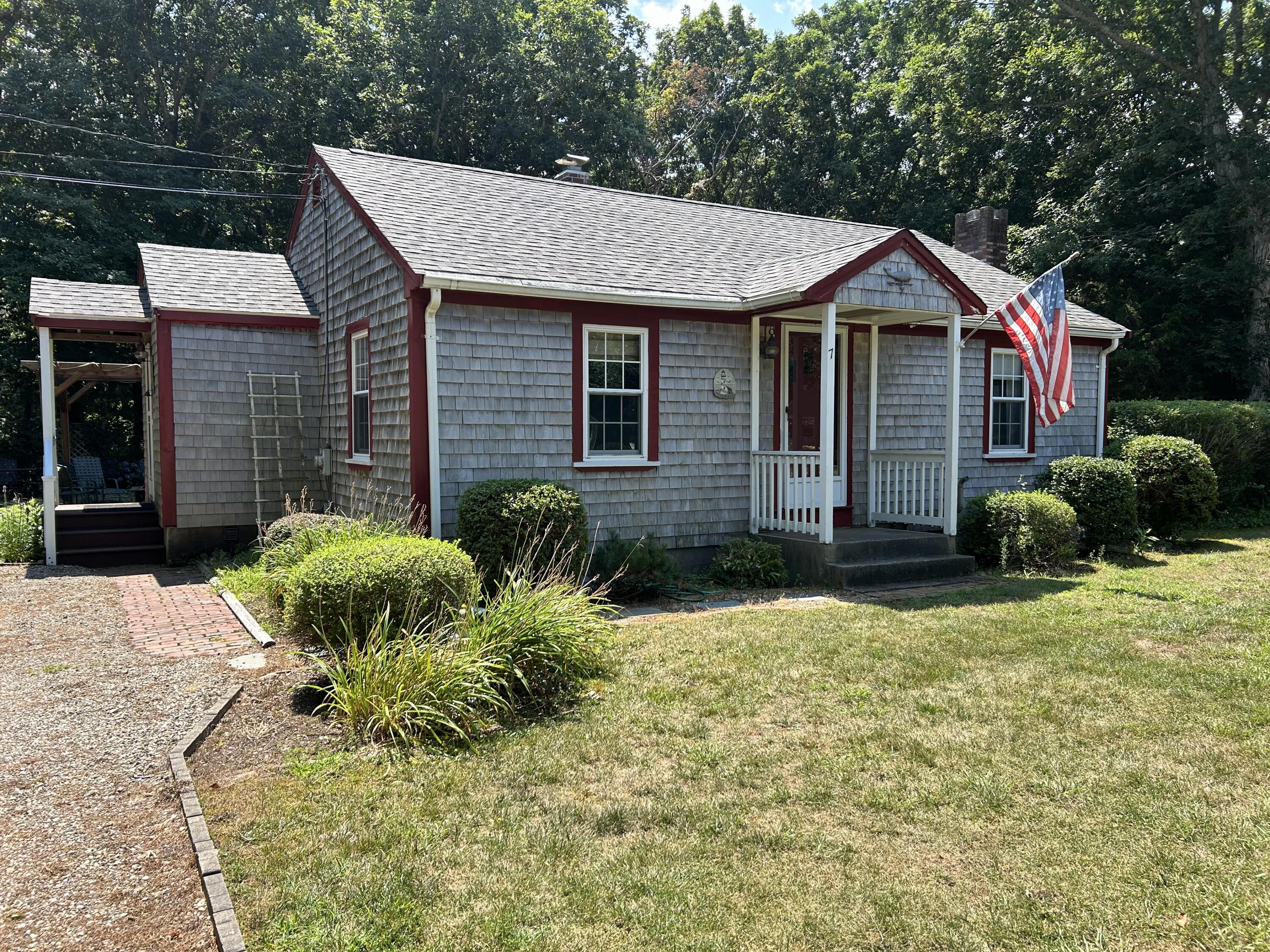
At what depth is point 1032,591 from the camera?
908cm

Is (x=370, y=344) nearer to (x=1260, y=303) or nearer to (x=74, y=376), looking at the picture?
(x=74, y=376)

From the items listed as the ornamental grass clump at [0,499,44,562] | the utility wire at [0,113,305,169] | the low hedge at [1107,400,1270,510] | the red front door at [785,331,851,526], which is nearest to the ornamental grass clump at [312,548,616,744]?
the red front door at [785,331,851,526]

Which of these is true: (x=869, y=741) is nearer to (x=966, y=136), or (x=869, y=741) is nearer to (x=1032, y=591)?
(x=1032, y=591)

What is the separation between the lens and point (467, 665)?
5.21 metres

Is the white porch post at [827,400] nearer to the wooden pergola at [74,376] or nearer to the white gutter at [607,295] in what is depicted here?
the white gutter at [607,295]

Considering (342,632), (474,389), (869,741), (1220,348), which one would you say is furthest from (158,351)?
(1220,348)

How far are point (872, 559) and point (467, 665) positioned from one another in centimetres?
599

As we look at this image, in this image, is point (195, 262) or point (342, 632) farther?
point (195, 262)

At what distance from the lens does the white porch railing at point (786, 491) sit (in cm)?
994

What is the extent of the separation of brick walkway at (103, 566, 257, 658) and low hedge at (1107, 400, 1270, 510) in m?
13.0

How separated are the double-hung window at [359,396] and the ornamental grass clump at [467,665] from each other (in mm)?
4711

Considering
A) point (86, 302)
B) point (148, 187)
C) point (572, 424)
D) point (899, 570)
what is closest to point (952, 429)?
point (899, 570)

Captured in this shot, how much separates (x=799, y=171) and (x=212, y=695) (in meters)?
28.6

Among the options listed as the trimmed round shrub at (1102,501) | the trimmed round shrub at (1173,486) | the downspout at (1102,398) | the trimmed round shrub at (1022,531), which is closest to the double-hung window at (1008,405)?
the trimmed round shrub at (1102,501)
